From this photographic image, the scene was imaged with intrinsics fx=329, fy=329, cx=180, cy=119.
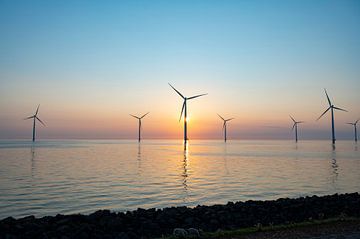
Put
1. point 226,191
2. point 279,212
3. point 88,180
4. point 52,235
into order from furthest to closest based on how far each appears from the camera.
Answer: point 88,180
point 226,191
point 279,212
point 52,235

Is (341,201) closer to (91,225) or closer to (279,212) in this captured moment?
(279,212)

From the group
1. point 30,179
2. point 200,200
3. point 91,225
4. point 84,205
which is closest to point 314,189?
point 200,200

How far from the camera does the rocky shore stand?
15188 mm

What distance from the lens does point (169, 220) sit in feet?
58.0

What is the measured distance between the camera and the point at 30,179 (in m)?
39.3

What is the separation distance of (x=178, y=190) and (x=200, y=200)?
18.3 feet

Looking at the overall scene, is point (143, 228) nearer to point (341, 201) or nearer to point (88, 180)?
point (341, 201)

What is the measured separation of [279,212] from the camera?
66.1ft

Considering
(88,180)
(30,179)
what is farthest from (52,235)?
(30,179)

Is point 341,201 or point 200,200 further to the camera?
point 200,200

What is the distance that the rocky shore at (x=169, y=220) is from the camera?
1519cm

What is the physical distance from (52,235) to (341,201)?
18701 mm

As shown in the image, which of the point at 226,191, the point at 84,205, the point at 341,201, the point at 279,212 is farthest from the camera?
the point at 226,191

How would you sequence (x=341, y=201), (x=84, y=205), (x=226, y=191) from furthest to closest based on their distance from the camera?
(x=226, y=191) < (x=84, y=205) < (x=341, y=201)
